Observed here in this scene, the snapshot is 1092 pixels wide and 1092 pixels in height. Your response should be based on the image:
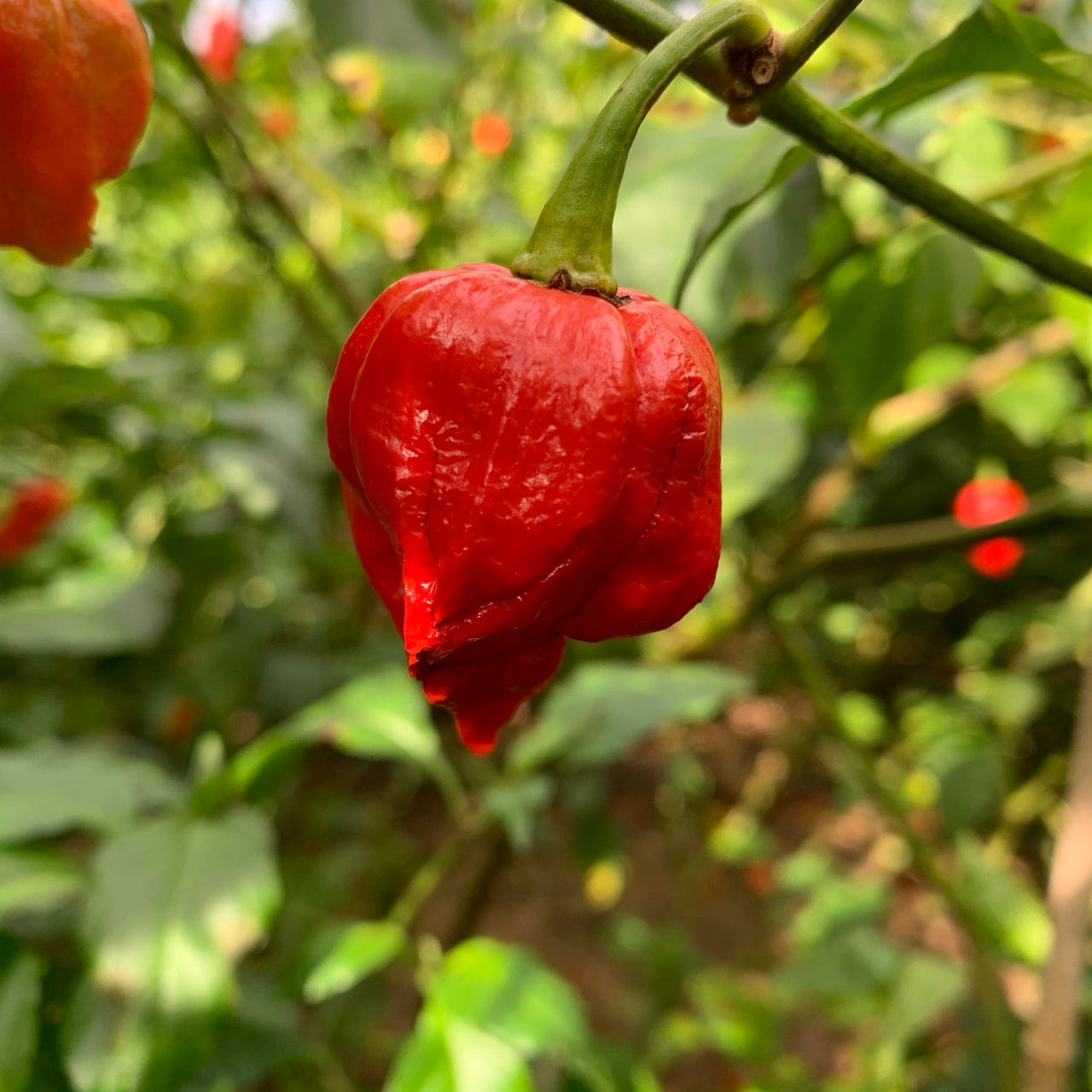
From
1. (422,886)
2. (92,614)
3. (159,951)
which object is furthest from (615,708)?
(92,614)

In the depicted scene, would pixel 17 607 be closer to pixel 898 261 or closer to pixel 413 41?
pixel 413 41

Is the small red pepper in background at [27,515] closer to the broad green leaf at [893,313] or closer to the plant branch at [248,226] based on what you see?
the plant branch at [248,226]

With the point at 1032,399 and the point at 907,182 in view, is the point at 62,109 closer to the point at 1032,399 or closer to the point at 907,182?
the point at 907,182

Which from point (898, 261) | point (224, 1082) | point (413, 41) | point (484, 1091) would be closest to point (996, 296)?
point (898, 261)

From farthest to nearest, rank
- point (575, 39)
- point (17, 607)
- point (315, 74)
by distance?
point (315, 74) → point (575, 39) → point (17, 607)

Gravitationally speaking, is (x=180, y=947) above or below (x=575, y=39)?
below

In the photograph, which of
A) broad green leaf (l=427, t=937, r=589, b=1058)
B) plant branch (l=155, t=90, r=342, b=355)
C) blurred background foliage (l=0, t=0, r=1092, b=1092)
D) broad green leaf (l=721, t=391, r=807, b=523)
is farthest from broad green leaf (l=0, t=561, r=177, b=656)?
broad green leaf (l=721, t=391, r=807, b=523)
